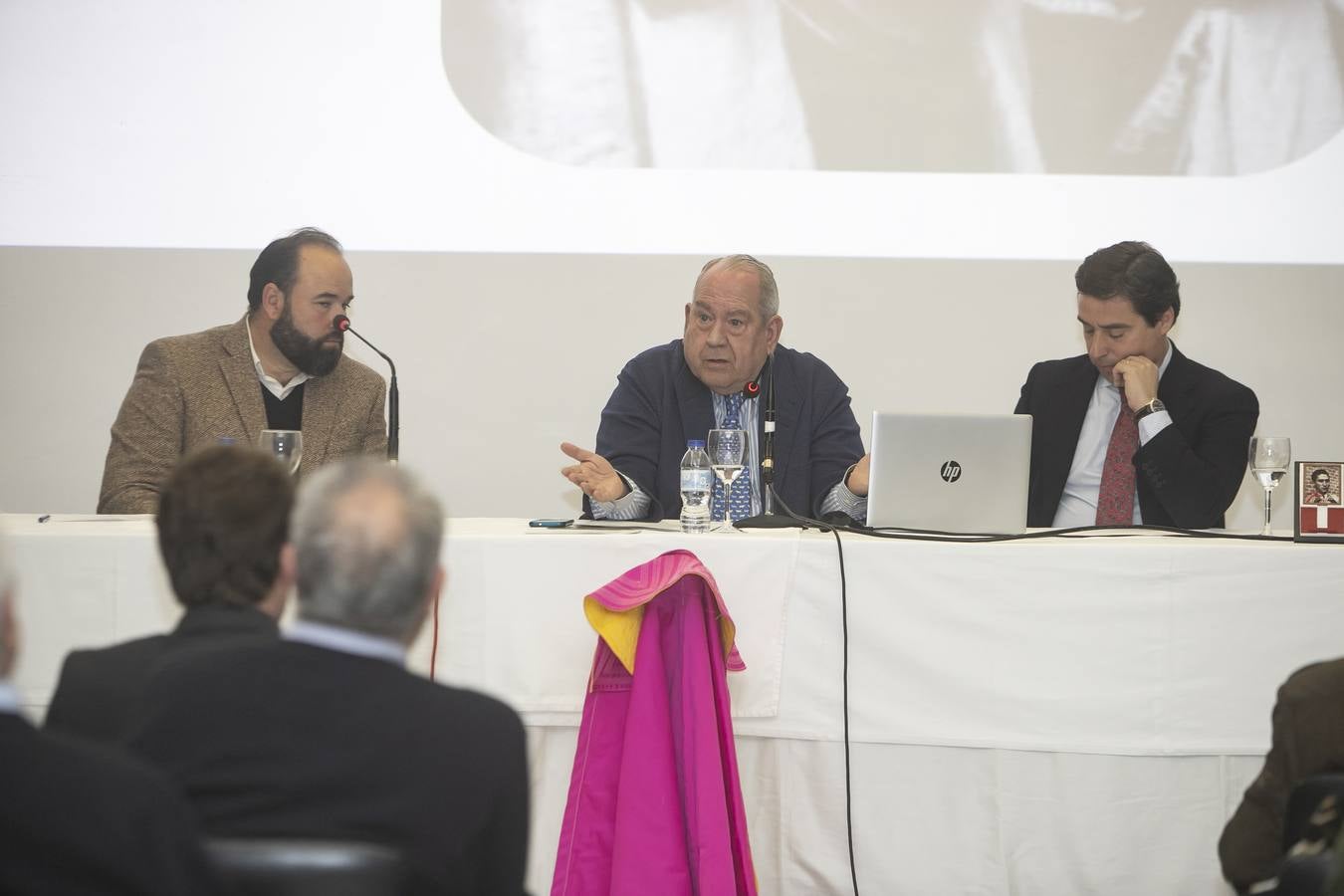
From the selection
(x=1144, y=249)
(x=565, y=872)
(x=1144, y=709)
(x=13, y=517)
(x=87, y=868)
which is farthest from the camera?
(x=1144, y=249)

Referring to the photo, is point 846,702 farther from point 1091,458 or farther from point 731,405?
point 1091,458

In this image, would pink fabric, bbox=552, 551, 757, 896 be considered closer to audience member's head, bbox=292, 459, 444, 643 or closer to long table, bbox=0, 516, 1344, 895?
long table, bbox=0, 516, 1344, 895

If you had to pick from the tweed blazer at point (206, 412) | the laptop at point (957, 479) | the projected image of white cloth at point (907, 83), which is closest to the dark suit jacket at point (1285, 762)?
the laptop at point (957, 479)

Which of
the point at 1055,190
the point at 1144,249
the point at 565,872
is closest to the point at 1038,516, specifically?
the point at 1144,249

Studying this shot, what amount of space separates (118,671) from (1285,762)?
121 centimetres

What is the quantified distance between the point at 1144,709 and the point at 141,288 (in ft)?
9.96

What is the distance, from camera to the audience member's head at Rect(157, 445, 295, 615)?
1.30 meters

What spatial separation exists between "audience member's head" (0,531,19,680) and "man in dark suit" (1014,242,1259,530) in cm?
239

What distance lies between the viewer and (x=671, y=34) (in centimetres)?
371

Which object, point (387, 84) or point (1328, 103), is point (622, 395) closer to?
point (387, 84)

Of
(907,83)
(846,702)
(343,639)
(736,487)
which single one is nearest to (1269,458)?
(846,702)

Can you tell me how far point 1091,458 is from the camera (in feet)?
10.1

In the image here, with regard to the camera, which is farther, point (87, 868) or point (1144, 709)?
point (1144, 709)

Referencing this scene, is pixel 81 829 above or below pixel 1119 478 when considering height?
below
